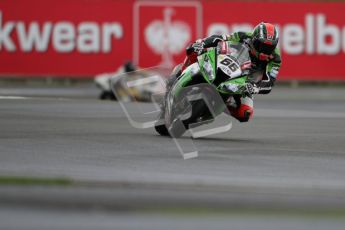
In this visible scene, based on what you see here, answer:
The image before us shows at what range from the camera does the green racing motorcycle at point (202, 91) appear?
14.2m

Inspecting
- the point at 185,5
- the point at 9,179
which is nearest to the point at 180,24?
the point at 185,5

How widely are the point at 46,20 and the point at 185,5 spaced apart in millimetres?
3496

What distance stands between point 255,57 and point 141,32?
543 inches

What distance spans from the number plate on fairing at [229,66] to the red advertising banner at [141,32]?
13651 mm

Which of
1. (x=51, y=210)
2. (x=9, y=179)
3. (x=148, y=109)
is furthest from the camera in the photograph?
(x=148, y=109)

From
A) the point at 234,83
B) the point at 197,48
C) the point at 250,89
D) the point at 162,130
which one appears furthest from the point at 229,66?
the point at 162,130

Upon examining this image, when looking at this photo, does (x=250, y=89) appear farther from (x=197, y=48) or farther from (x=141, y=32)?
(x=141, y=32)

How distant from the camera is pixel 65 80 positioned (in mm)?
28719

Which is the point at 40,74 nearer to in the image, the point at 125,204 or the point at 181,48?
the point at 181,48

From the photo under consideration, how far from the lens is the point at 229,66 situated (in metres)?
14.3

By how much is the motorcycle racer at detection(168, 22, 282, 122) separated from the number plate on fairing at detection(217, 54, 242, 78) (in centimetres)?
22

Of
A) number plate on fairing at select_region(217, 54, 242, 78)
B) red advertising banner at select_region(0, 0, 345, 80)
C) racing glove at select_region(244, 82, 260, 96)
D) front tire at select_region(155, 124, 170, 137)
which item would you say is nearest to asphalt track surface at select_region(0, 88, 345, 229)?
front tire at select_region(155, 124, 170, 137)

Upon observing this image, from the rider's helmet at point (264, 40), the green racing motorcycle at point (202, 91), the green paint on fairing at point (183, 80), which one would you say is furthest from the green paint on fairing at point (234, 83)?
the rider's helmet at point (264, 40)

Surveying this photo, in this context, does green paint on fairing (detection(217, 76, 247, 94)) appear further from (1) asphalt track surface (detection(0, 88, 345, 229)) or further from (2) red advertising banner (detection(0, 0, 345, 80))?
(2) red advertising banner (detection(0, 0, 345, 80))
